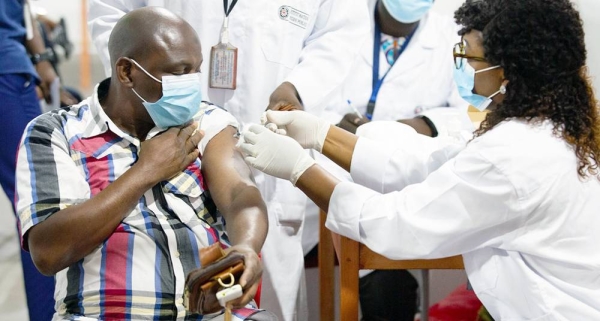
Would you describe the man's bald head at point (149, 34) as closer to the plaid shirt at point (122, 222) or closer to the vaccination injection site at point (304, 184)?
the vaccination injection site at point (304, 184)

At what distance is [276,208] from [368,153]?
1.61ft

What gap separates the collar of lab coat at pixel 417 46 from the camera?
118 inches

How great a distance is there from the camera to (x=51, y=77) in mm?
2984

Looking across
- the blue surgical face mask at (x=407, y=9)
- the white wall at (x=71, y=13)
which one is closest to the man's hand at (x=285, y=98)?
the blue surgical face mask at (x=407, y=9)

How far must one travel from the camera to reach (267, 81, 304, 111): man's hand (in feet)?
7.15

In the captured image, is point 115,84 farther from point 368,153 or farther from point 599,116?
point 599,116

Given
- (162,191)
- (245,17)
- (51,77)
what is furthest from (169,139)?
(51,77)

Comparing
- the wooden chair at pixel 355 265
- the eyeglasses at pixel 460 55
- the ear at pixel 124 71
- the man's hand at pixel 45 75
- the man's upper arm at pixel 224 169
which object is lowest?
the wooden chair at pixel 355 265

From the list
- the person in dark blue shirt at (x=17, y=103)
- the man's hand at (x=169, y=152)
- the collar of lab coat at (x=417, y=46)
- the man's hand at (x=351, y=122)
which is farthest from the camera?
the collar of lab coat at (x=417, y=46)

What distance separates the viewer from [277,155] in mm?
1791

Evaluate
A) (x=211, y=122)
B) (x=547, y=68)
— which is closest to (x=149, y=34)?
(x=211, y=122)

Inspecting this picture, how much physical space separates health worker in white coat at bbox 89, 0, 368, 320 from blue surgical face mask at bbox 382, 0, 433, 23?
0.51 metres

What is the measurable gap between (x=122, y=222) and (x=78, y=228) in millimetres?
135

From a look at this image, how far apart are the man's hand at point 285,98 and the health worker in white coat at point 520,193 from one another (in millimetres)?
494
